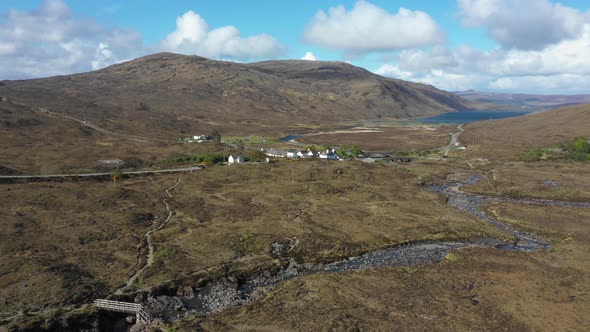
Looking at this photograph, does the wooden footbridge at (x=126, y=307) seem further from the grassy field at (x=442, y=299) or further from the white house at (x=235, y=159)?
the white house at (x=235, y=159)

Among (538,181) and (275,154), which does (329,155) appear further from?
(538,181)

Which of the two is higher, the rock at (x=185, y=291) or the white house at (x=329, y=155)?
the white house at (x=329, y=155)

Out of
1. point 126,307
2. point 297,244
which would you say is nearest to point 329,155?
point 297,244

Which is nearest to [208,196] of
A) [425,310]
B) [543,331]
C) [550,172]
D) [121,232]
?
[121,232]

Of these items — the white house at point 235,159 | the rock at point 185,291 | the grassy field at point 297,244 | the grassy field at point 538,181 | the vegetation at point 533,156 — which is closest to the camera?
the grassy field at point 297,244

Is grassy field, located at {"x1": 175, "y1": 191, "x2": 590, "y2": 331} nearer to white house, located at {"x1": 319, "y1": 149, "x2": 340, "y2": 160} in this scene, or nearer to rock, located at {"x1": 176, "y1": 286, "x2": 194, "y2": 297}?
rock, located at {"x1": 176, "y1": 286, "x2": 194, "y2": 297}

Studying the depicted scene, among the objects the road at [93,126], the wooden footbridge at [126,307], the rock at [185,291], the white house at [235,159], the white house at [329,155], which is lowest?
the rock at [185,291]

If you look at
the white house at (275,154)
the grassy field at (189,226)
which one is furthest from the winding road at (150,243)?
the white house at (275,154)
